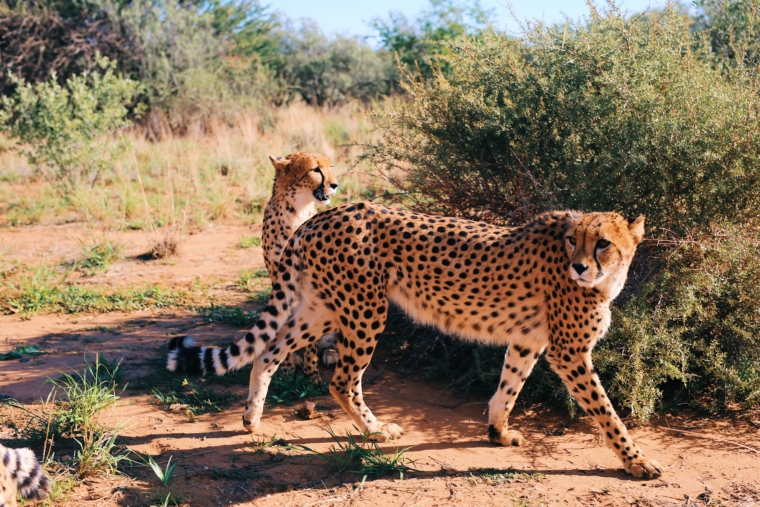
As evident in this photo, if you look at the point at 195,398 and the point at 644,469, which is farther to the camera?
the point at 195,398

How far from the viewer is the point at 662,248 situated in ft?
13.4

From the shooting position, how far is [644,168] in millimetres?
4066

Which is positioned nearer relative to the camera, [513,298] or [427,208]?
[513,298]

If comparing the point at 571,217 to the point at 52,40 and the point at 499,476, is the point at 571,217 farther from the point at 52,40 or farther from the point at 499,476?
the point at 52,40

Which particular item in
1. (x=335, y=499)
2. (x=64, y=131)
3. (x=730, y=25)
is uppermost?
(x=730, y=25)

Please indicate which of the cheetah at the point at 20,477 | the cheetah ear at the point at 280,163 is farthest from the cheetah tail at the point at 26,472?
the cheetah ear at the point at 280,163

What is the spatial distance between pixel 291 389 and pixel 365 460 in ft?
3.07

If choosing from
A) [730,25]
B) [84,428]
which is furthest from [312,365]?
[730,25]

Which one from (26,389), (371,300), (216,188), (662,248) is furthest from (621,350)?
(216,188)

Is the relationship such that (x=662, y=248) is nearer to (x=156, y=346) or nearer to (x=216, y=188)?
(x=156, y=346)

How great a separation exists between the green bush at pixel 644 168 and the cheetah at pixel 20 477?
228 centimetres

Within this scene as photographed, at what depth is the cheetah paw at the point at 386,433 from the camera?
11.7 feet

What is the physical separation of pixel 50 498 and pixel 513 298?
2.12 metres

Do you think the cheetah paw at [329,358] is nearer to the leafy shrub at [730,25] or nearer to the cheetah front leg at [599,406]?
the cheetah front leg at [599,406]
